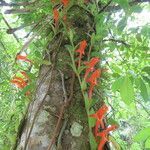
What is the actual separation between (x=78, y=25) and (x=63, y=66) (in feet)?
0.84

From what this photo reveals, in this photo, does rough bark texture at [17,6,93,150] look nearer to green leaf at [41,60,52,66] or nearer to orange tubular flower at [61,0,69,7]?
green leaf at [41,60,52,66]

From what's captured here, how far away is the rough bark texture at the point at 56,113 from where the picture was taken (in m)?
0.95

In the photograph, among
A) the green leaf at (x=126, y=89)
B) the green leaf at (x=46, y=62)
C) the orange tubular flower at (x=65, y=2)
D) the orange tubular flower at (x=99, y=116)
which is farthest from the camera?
the orange tubular flower at (x=65, y=2)

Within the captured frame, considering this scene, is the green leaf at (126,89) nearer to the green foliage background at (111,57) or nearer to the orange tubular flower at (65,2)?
the green foliage background at (111,57)

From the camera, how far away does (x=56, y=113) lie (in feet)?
3.32

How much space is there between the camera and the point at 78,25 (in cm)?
135

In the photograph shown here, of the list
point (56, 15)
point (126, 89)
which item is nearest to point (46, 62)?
point (56, 15)

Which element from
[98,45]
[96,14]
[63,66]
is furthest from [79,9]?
[63,66]

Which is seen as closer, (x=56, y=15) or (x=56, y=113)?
(x=56, y=113)

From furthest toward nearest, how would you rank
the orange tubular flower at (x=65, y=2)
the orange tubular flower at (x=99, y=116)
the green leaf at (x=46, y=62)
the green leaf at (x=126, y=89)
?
the orange tubular flower at (x=65, y=2), the green leaf at (x=46, y=62), the green leaf at (x=126, y=89), the orange tubular flower at (x=99, y=116)

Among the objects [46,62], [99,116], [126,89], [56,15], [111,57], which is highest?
[56,15]

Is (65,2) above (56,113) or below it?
above

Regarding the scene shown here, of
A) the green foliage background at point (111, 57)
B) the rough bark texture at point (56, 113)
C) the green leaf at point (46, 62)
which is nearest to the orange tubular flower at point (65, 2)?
the green foliage background at point (111, 57)

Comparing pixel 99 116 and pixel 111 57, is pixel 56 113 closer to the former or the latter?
pixel 99 116
